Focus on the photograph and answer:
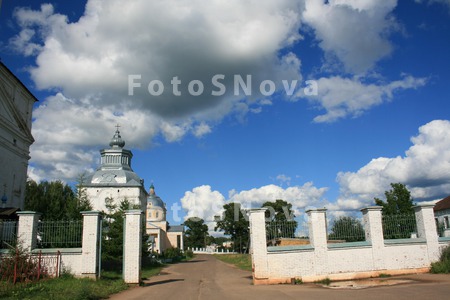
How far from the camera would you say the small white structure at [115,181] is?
5506 cm

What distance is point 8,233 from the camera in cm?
1418

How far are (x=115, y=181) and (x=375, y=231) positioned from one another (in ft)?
155

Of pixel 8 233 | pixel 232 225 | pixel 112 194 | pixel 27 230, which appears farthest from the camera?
pixel 232 225

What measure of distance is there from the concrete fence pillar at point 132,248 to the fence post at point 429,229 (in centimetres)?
1092

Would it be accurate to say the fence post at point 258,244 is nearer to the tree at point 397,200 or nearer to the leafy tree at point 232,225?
the tree at point 397,200

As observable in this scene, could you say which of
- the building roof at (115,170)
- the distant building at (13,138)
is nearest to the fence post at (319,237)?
the distant building at (13,138)

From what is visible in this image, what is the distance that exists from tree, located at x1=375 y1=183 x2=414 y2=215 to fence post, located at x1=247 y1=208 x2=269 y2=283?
66.6 ft

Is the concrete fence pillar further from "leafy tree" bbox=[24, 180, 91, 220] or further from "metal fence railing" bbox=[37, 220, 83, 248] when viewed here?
"leafy tree" bbox=[24, 180, 91, 220]

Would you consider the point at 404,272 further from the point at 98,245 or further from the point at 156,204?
the point at 156,204

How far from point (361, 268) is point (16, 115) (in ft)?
76.3

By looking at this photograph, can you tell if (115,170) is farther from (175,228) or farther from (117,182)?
(175,228)

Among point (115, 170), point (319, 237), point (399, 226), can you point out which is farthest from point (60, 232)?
point (115, 170)

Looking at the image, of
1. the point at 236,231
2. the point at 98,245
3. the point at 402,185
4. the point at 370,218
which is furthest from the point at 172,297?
the point at 236,231

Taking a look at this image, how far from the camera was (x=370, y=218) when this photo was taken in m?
14.8
